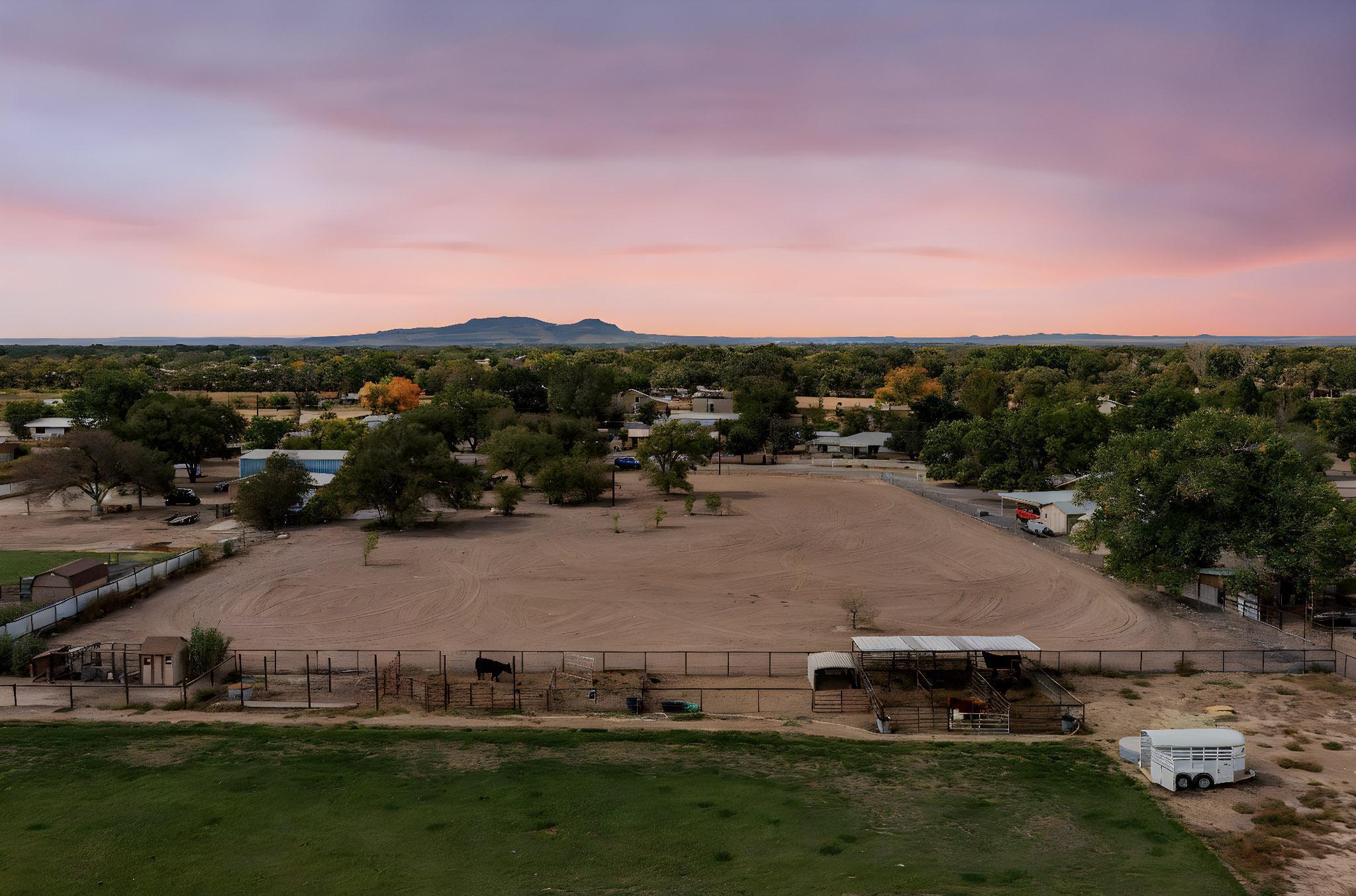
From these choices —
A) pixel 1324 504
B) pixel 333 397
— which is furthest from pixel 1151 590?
pixel 333 397

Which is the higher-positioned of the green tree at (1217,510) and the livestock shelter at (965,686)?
the green tree at (1217,510)

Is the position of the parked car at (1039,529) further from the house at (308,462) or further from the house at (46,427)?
the house at (46,427)

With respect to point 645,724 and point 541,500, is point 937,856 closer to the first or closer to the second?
point 645,724

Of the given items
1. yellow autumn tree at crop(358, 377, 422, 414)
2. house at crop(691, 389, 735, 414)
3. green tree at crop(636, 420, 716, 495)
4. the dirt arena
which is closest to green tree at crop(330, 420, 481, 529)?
the dirt arena

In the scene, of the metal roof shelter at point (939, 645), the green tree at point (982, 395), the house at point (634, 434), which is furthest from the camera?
the green tree at point (982, 395)

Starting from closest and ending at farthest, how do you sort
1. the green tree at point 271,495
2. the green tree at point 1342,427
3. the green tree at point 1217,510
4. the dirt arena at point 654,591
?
1. the dirt arena at point 654,591
2. the green tree at point 1217,510
3. the green tree at point 271,495
4. the green tree at point 1342,427

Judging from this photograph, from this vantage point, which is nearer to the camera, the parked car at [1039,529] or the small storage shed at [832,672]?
the small storage shed at [832,672]

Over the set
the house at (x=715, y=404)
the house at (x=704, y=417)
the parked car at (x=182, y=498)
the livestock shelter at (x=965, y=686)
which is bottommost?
the livestock shelter at (x=965, y=686)

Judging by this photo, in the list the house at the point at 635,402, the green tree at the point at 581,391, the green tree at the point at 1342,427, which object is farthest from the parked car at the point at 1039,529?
the house at the point at 635,402
